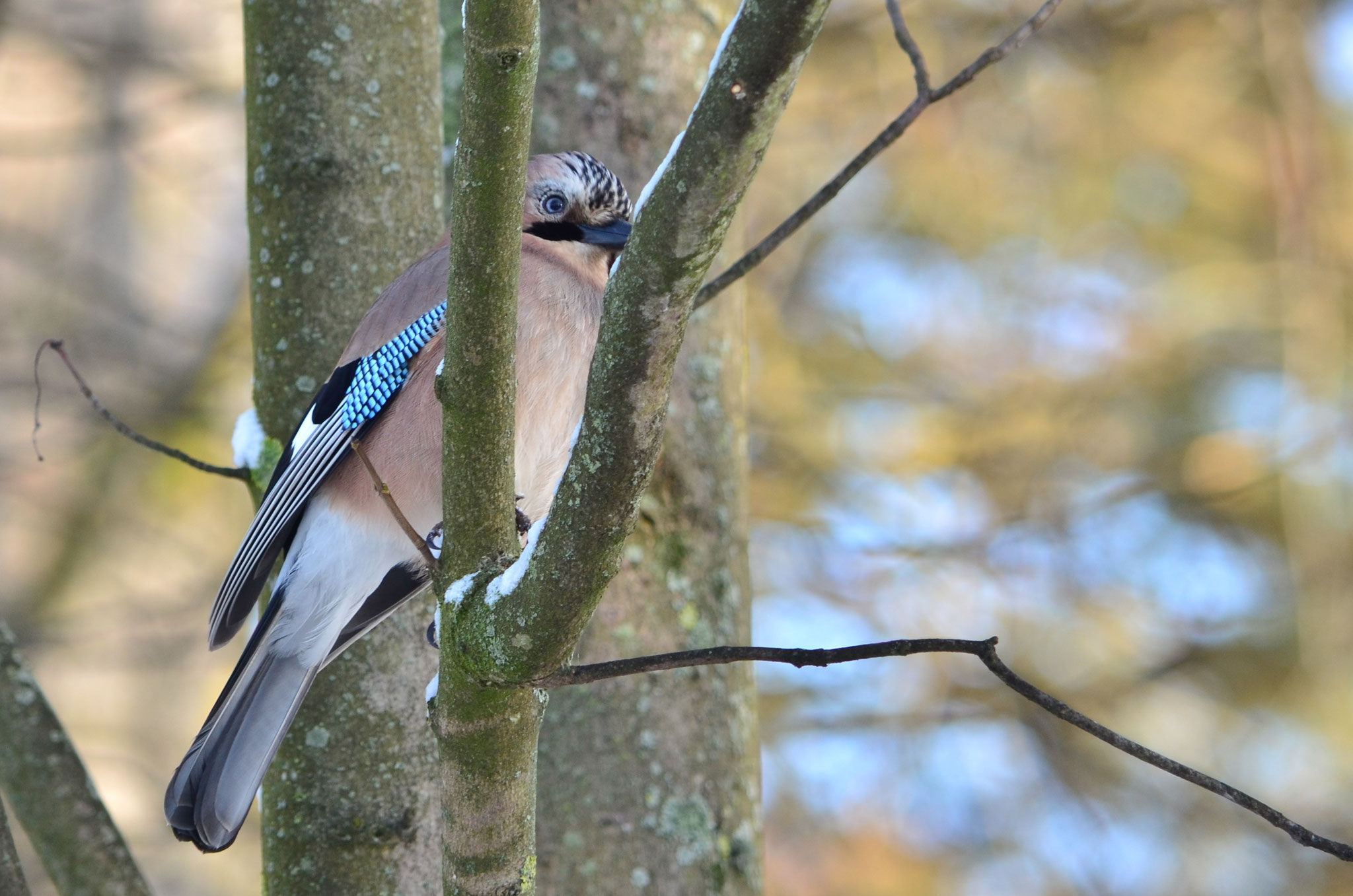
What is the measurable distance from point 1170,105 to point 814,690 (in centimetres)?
257

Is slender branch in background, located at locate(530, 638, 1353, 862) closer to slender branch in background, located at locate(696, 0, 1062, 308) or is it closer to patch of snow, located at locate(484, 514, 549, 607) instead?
patch of snow, located at locate(484, 514, 549, 607)

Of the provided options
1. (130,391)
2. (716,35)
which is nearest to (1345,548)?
(716,35)

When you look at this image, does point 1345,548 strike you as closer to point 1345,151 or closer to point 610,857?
point 1345,151

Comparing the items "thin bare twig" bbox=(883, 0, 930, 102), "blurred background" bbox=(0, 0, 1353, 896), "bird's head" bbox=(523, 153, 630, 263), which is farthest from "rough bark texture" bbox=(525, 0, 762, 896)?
"blurred background" bbox=(0, 0, 1353, 896)

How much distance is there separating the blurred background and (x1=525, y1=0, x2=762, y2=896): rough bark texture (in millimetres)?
2046

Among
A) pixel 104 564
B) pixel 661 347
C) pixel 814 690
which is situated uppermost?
pixel 814 690

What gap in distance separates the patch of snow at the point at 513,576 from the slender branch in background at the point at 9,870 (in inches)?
30.4

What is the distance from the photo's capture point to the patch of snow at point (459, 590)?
4.87 ft

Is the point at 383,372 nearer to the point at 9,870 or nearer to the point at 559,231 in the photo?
the point at 559,231

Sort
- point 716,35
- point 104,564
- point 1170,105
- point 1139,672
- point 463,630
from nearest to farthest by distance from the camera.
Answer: point 463,630
point 716,35
point 1139,672
point 1170,105
point 104,564

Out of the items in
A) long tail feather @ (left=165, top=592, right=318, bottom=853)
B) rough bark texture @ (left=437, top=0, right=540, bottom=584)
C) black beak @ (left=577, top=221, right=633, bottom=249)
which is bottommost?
long tail feather @ (left=165, top=592, right=318, bottom=853)

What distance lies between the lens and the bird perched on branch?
2.12 m

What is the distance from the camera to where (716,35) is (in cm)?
287

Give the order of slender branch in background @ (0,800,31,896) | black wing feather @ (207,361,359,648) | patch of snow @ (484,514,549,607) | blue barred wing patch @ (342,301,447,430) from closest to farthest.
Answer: patch of snow @ (484,514,549,607)
slender branch in background @ (0,800,31,896)
black wing feather @ (207,361,359,648)
blue barred wing patch @ (342,301,447,430)
